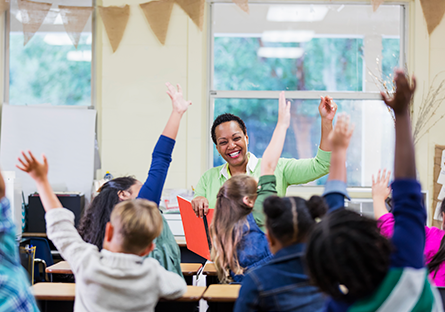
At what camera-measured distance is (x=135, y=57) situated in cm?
378

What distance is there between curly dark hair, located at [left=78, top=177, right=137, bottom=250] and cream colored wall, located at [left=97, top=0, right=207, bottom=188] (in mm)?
2176

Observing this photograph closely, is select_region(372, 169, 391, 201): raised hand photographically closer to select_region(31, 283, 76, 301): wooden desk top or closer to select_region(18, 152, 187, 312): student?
select_region(18, 152, 187, 312): student

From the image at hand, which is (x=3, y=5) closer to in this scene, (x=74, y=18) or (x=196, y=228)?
(x=74, y=18)

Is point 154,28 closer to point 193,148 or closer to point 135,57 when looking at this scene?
point 135,57

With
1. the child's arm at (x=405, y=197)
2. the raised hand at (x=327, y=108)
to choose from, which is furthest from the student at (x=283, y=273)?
the raised hand at (x=327, y=108)

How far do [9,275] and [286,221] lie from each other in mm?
665

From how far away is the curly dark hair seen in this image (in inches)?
59.6

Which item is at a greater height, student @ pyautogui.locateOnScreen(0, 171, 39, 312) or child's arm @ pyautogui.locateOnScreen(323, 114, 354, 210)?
child's arm @ pyautogui.locateOnScreen(323, 114, 354, 210)

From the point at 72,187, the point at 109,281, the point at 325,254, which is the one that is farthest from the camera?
the point at 72,187

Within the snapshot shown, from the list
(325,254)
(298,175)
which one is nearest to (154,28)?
(298,175)

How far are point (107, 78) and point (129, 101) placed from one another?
30 centimetres

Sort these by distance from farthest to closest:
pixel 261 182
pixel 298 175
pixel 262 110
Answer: pixel 262 110 < pixel 298 175 < pixel 261 182

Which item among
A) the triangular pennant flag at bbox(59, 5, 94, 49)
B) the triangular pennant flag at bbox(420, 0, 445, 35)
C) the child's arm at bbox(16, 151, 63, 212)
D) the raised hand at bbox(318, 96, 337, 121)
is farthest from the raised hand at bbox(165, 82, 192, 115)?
the triangular pennant flag at bbox(420, 0, 445, 35)

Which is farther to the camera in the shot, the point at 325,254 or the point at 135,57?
the point at 135,57
